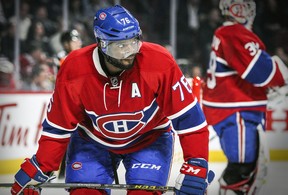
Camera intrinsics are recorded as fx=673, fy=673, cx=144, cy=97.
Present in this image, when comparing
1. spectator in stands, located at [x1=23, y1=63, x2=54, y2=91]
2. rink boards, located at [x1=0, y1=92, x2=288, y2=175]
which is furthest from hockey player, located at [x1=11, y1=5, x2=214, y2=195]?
spectator in stands, located at [x1=23, y1=63, x2=54, y2=91]

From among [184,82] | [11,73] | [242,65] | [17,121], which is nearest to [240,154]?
[242,65]

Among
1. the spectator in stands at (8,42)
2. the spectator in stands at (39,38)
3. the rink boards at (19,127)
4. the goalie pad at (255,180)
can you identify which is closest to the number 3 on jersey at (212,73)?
the goalie pad at (255,180)

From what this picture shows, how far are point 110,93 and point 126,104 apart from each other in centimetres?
8

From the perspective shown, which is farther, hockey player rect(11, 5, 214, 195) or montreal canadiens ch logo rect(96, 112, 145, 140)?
montreal canadiens ch logo rect(96, 112, 145, 140)

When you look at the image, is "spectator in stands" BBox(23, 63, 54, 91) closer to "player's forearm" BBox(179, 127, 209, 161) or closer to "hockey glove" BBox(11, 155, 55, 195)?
"hockey glove" BBox(11, 155, 55, 195)

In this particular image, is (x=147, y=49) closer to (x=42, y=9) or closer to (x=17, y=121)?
(x=17, y=121)

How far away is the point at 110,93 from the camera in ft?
8.59

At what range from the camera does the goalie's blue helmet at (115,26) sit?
2.54 m

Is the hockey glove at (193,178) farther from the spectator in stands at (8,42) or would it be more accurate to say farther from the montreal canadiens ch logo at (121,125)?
the spectator in stands at (8,42)

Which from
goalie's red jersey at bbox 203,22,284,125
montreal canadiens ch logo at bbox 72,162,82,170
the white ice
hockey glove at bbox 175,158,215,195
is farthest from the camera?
the white ice

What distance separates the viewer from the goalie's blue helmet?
100 inches

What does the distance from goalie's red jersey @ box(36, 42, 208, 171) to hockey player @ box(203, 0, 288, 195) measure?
3.87 feet

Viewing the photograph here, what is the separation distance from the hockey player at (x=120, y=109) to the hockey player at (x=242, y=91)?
42.6 inches

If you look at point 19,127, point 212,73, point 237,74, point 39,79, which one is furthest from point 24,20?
point 237,74
